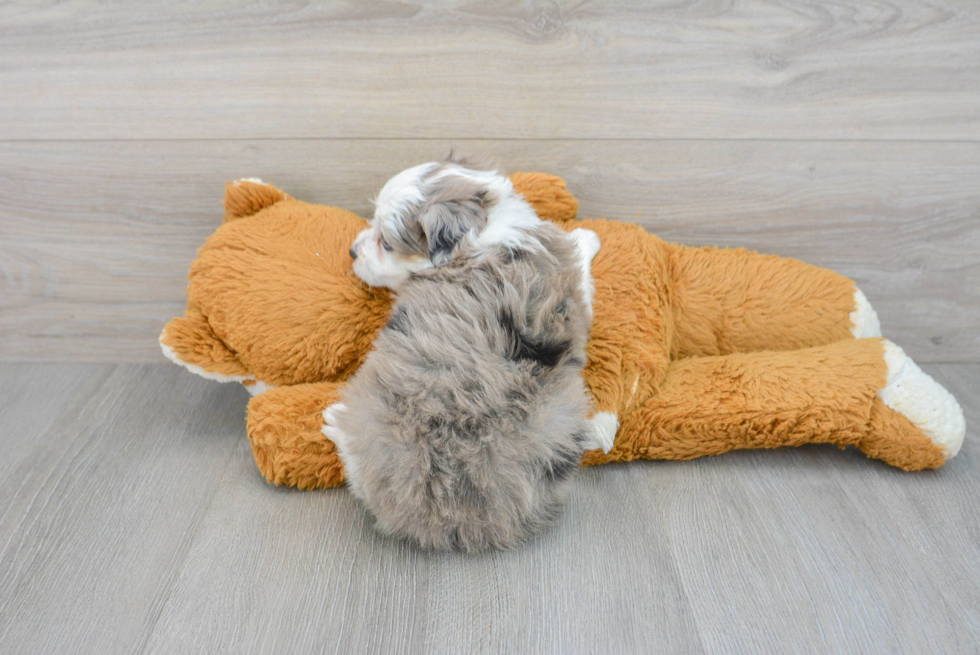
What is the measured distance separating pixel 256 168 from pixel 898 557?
5.75ft

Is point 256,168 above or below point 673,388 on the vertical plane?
above

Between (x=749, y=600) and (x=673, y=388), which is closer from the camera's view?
(x=749, y=600)

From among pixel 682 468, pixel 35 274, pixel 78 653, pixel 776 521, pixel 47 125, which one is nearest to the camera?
pixel 78 653

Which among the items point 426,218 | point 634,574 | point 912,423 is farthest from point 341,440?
point 912,423

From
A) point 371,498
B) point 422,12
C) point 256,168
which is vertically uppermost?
point 422,12

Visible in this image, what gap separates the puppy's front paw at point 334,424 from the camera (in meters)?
1.40

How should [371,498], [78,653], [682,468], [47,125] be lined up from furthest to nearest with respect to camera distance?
[47,125] → [682,468] → [371,498] → [78,653]

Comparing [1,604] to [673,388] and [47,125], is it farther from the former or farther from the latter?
[673,388]

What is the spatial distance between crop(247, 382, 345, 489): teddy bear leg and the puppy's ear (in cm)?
41

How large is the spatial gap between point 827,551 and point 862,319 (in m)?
0.66

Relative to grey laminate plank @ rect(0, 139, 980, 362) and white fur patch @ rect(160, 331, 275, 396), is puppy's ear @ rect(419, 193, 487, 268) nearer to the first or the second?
grey laminate plank @ rect(0, 139, 980, 362)

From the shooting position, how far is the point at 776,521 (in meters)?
1.40

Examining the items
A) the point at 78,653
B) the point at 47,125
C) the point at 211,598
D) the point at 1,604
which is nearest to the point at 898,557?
the point at 211,598

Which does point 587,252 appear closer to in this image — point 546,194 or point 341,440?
point 546,194
